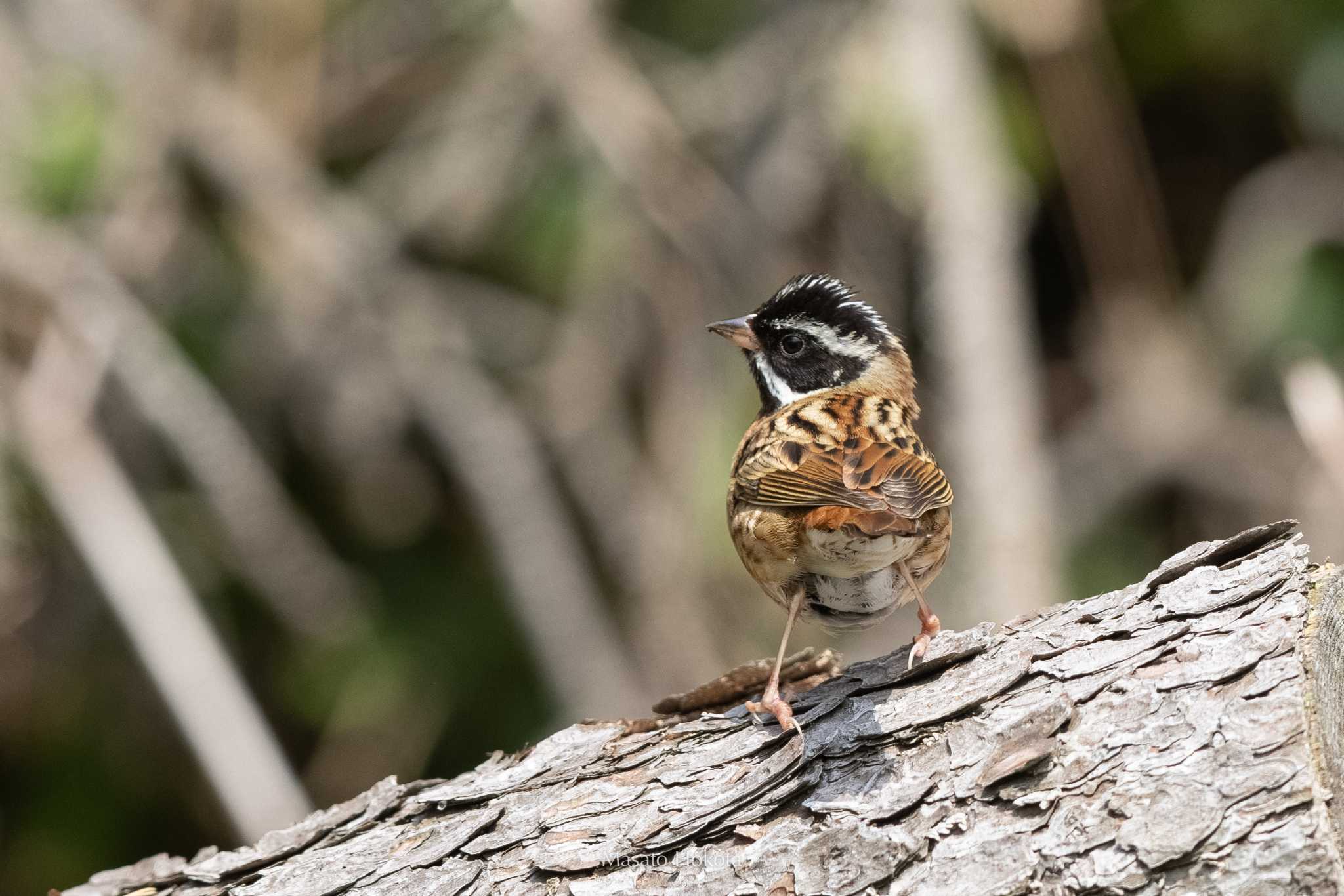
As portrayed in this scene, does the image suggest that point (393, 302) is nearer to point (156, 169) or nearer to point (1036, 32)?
point (156, 169)

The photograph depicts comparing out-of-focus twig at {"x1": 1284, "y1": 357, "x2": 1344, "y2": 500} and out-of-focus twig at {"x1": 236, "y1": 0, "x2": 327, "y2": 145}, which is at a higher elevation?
out-of-focus twig at {"x1": 236, "y1": 0, "x2": 327, "y2": 145}

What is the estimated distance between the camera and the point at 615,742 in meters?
3.17

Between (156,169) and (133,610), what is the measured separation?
2.01 m

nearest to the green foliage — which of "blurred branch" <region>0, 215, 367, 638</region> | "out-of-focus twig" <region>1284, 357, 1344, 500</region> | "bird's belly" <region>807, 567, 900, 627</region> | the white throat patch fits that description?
"blurred branch" <region>0, 215, 367, 638</region>

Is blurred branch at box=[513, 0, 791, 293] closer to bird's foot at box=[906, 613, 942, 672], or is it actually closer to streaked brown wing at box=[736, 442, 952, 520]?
streaked brown wing at box=[736, 442, 952, 520]

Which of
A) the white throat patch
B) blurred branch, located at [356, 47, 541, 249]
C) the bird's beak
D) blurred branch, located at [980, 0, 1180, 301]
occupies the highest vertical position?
blurred branch, located at [356, 47, 541, 249]

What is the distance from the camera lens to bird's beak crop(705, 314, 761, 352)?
4516 mm

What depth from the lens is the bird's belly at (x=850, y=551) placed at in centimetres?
332

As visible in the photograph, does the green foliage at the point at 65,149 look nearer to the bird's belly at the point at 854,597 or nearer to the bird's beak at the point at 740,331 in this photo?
the bird's beak at the point at 740,331

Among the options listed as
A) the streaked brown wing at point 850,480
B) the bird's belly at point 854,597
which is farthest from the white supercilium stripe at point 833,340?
the bird's belly at point 854,597

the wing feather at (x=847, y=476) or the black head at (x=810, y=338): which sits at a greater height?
the black head at (x=810, y=338)

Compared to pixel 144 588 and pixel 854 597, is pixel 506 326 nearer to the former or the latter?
pixel 144 588

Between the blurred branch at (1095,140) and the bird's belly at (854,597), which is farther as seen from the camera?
the blurred branch at (1095,140)

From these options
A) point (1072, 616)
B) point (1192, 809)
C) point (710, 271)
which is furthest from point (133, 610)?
point (1192, 809)
